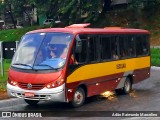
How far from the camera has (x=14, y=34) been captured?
165ft

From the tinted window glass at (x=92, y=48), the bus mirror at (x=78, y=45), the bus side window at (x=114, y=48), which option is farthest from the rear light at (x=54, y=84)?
the bus side window at (x=114, y=48)

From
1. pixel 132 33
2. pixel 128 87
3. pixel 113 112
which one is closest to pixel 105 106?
pixel 113 112

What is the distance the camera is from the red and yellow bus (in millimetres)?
12641

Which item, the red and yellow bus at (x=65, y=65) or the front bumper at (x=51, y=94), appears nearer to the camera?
the front bumper at (x=51, y=94)

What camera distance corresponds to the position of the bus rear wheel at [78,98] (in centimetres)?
1330

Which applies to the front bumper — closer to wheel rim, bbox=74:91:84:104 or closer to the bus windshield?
the bus windshield

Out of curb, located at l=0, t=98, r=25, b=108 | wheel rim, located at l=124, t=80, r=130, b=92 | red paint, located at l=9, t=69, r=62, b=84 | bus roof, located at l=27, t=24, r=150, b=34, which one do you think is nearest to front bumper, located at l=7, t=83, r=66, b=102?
red paint, located at l=9, t=69, r=62, b=84

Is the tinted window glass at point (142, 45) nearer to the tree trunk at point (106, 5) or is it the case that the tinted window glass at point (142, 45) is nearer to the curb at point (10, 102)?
the curb at point (10, 102)

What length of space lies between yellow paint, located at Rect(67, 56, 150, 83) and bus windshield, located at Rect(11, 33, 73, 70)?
0.66 metres

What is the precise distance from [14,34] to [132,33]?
113ft

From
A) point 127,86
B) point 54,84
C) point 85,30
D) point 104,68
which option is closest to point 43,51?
point 54,84

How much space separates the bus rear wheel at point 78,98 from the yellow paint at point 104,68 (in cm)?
37

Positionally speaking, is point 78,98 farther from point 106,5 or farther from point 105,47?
point 106,5

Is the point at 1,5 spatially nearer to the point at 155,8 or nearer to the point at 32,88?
the point at 155,8
